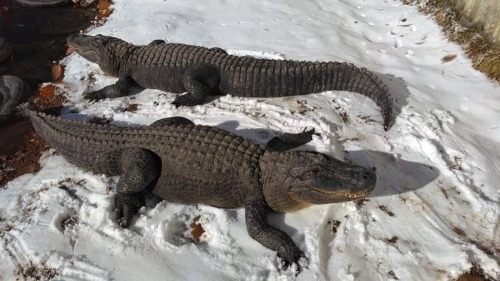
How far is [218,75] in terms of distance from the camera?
15.6 feet

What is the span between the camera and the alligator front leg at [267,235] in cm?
312

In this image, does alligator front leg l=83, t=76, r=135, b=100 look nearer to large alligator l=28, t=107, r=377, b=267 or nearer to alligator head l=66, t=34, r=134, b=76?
alligator head l=66, t=34, r=134, b=76

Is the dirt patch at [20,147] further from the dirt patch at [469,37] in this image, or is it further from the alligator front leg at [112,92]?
the dirt patch at [469,37]

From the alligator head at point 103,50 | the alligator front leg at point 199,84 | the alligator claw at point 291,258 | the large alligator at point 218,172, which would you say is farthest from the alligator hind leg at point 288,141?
the alligator head at point 103,50

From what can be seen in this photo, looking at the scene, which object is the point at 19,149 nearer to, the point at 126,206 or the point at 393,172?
the point at 126,206

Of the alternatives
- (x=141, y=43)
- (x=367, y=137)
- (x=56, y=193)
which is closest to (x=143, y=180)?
(x=56, y=193)

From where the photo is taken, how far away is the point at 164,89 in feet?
16.5

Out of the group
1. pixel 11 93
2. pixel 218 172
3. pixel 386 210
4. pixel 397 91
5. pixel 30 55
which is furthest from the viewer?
pixel 30 55

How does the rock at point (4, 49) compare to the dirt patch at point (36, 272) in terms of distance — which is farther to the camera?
the rock at point (4, 49)

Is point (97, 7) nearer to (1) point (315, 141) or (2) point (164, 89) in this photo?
(2) point (164, 89)

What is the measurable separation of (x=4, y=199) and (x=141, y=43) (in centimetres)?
300

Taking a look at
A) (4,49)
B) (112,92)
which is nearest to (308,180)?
(112,92)

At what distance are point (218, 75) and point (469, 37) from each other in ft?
10.5

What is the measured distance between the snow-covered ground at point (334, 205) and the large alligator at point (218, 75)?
14cm
